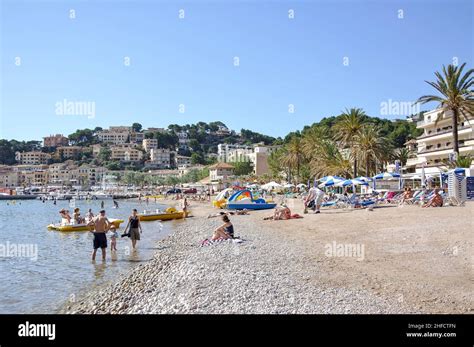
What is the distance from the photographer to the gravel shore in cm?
798

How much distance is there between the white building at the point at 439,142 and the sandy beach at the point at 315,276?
31.4m

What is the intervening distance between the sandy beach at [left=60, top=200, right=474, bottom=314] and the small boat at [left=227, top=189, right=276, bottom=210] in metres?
19.1

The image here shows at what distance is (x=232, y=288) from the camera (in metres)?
9.48

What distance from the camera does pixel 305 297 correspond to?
27.5 feet

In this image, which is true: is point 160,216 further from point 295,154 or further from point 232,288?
point 295,154

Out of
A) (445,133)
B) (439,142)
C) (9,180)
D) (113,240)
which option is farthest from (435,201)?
(9,180)

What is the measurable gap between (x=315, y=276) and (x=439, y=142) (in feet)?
163

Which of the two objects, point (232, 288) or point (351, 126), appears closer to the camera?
point (232, 288)

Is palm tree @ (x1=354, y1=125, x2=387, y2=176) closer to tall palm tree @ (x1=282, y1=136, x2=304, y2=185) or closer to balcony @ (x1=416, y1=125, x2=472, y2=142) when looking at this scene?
balcony @ (x1=416, y1=125, x2=472, y2=142)

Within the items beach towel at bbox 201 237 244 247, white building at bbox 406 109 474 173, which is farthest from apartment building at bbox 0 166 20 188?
beach towel at bbox 201 237 244 247

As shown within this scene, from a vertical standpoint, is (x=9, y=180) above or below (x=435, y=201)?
above
